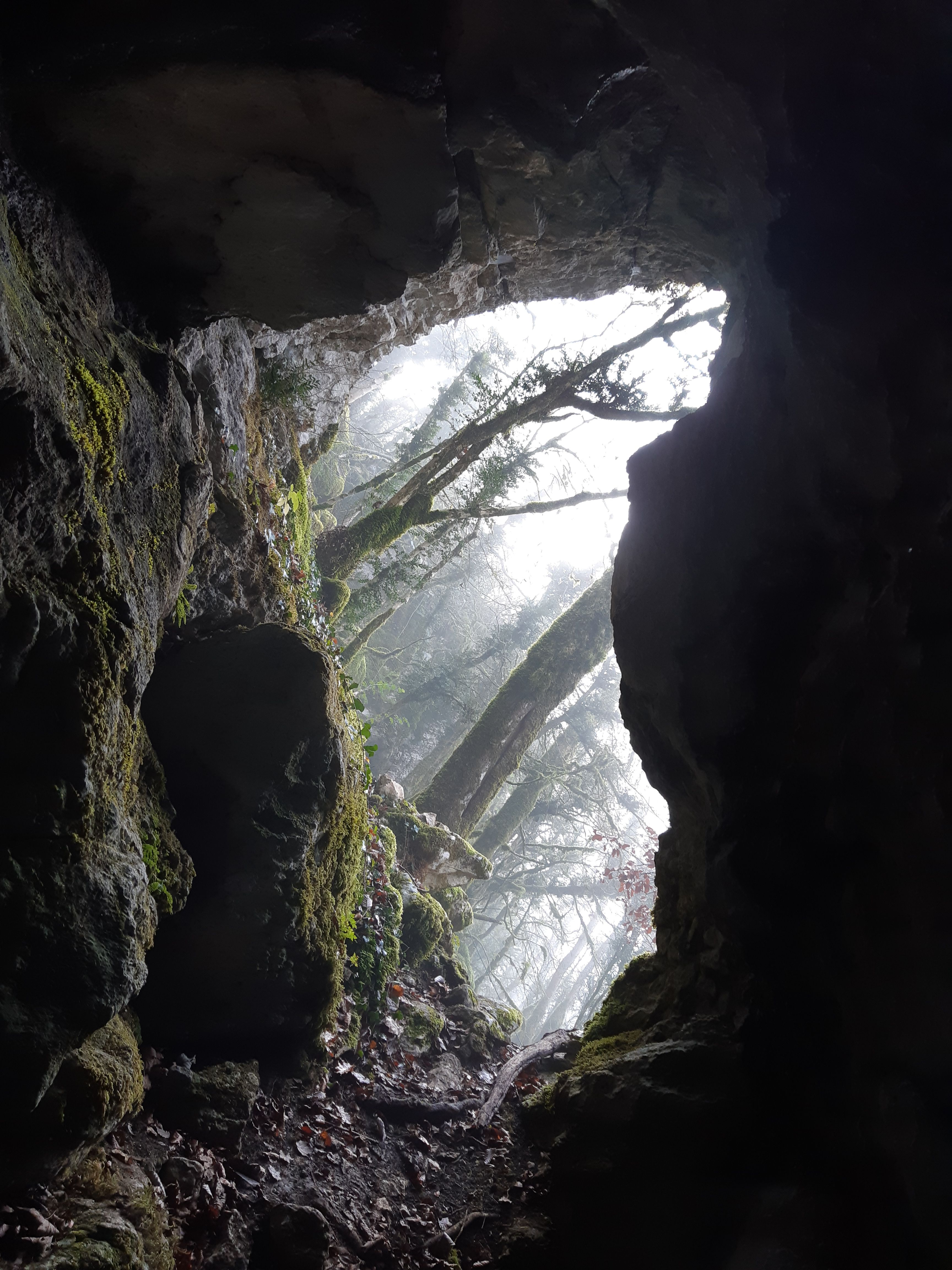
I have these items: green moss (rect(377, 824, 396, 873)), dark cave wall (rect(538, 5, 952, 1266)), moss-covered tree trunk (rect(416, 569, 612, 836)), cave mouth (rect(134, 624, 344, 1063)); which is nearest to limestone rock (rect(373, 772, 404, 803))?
green moss (rect(377, 824, 396, 873))

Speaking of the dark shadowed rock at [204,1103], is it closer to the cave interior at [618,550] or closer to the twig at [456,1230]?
the cave interior at [618,550]

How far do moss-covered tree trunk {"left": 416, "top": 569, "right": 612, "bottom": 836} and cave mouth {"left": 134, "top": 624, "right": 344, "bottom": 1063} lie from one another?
8.06 m

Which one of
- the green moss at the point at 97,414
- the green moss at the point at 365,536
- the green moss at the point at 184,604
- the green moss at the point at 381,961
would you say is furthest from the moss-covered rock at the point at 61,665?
the green moss at the point at 365,536

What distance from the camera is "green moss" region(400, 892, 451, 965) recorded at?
311 inches

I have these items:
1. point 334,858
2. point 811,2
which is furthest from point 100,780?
point 811,2

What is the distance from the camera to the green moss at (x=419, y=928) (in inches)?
311

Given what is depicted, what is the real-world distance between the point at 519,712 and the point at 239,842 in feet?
30.9

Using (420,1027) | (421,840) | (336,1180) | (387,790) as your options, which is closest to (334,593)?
(387,790)

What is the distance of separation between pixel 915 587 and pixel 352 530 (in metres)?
9.53

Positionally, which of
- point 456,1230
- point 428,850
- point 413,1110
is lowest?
point 456,1230

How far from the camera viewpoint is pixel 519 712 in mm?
13539

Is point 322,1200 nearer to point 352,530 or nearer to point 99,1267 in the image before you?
point 99,1267

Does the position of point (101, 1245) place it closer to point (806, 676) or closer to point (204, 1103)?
point (204, 1103)

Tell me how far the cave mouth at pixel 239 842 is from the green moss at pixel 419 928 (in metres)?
3.19
